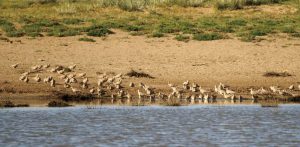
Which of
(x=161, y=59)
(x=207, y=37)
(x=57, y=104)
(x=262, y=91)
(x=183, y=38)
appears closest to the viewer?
(x=57, y=104)

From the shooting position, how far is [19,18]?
33.8 metres

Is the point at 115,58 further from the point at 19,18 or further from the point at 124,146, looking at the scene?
the point at 124,146

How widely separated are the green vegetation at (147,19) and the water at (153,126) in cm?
973

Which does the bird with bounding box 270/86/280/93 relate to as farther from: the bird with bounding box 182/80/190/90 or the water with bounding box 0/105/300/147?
the bird with bounding box 182/80/190/90

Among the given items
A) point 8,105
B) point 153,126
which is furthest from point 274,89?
point 8,105

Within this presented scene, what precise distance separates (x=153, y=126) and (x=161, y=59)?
28.4ft

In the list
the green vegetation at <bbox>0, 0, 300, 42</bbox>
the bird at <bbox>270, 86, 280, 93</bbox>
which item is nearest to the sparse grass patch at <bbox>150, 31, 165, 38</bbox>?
the green vegetation at <bbox>0, 0, 300, 42</bbox>

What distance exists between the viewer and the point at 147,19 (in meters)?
35.1

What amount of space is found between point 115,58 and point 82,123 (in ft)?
28.1

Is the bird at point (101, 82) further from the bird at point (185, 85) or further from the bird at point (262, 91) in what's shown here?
the bird at point (262, 91)

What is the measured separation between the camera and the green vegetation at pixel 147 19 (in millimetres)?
30344

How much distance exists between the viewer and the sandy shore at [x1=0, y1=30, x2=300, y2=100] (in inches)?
919

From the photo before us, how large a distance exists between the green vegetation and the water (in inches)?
383

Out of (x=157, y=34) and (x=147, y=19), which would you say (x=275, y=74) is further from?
(x=147, y=19)
